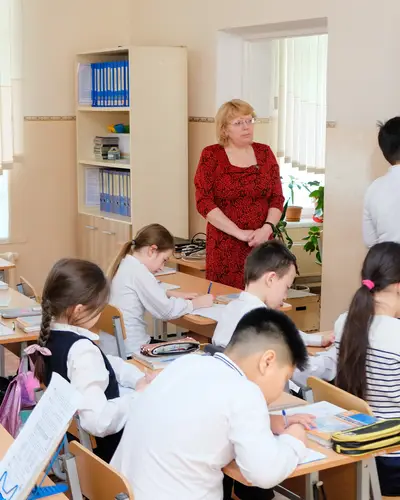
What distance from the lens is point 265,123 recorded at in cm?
670

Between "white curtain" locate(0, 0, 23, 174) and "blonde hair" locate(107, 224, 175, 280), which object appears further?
"white curtain" locate(0, 0, 23, 174)

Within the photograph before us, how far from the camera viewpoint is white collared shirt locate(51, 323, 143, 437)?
2861mm

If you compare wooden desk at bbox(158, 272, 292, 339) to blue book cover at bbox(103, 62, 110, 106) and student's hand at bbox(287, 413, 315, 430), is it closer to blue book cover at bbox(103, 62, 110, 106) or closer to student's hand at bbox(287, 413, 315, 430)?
student's hand at bbox(287, 413, 315, 430)

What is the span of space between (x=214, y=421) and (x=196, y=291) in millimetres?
2712

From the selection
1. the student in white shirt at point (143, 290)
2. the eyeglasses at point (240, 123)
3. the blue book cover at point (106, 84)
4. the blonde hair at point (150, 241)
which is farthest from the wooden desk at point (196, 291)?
the blue book cover at point (106, 84)

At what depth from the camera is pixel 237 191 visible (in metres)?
5.29

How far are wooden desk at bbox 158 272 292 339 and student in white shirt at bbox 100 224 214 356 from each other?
0.37ft

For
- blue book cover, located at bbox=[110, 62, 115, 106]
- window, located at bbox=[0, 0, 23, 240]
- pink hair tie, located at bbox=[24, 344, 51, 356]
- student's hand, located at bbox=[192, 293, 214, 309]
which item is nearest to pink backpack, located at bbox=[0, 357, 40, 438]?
pink hair tie, located at bbox=[24, 344, 51, 356]

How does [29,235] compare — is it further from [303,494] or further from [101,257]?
[303,494]

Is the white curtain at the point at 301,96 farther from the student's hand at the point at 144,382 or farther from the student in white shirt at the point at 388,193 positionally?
the student's hand at the point at 144,382

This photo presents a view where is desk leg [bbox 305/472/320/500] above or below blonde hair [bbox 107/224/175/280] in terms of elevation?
below

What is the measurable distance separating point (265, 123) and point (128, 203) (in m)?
1.25

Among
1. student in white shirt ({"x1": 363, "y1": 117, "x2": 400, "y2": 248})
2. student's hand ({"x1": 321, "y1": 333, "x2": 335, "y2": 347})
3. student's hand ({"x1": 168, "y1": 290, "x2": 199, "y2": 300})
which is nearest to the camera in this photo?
student's hand ({"x1": 321, "y1": 333, "x2": 335, "y2": 347})

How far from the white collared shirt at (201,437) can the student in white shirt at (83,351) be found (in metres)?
0.54
